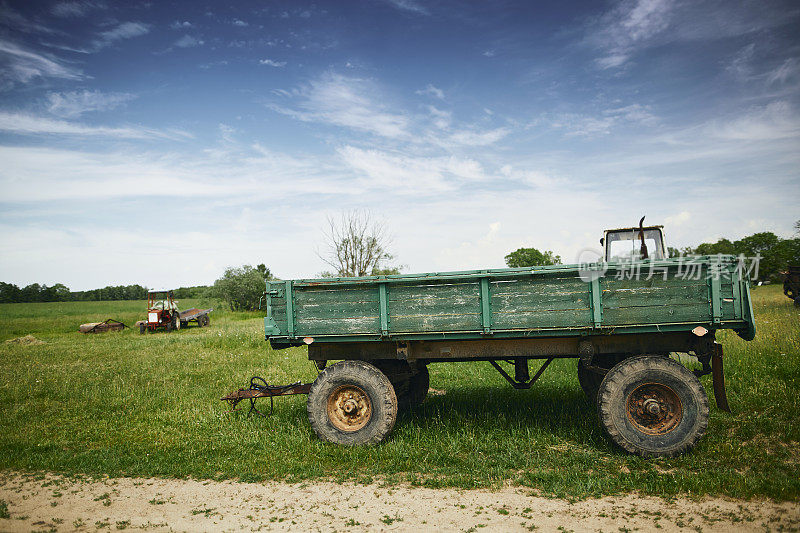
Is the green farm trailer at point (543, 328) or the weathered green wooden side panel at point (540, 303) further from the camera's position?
the weathered green wooden side panel at point (540, 303)

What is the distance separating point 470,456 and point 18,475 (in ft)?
18.5

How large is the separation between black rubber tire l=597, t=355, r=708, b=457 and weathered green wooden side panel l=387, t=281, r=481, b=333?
5.83 ft

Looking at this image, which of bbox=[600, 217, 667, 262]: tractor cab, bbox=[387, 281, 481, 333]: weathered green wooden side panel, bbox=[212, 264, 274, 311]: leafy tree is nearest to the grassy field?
bbox=[387, 281, 481, 333]: weathered green wooden side panel

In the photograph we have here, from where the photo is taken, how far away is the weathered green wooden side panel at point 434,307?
19.5 ft

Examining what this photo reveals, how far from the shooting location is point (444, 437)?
6.41 meters

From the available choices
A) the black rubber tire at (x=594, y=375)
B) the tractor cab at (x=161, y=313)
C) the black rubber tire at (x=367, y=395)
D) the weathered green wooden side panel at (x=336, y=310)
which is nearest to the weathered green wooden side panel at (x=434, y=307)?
the weathered green wooden side panel at (x=336, y=310)

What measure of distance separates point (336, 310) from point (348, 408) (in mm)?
1324

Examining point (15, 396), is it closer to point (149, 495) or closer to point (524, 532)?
point (149, 495)

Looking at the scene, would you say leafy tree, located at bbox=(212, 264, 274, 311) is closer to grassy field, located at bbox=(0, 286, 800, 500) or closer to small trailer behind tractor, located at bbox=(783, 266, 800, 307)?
grassy field, located at bbox=(0, 286, 800, 500)

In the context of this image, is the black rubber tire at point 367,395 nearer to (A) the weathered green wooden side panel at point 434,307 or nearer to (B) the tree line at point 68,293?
(A) the weathered green wooden side panel at point 434,307

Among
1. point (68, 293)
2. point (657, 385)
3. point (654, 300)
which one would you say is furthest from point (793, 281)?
point (68, 293)

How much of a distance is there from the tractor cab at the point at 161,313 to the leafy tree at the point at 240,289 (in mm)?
16735

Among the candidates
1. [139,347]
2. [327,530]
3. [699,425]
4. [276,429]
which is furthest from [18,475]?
[139,347]

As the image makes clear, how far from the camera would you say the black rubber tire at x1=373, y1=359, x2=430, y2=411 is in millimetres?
6891
